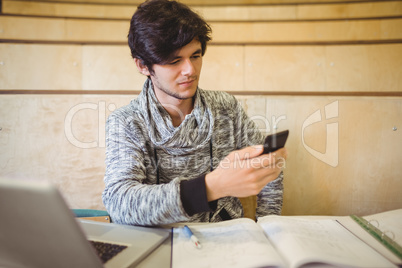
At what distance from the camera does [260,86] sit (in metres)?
1.44

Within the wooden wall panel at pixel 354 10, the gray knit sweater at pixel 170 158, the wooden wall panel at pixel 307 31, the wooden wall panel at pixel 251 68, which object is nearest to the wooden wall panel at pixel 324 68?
the wooden wall panel at pixel 251 68

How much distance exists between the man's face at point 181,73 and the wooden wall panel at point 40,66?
954 mm

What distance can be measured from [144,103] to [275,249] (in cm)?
41

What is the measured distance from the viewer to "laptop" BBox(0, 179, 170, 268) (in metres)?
0.24

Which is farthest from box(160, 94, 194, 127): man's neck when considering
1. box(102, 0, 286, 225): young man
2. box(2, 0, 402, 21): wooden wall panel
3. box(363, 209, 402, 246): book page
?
box(2, 0, 402, 21): wooden wall panel

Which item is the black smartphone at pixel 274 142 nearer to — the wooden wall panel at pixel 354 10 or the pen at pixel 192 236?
the pen at pixel 192 236

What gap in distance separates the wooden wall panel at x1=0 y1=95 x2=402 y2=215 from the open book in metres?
0.33

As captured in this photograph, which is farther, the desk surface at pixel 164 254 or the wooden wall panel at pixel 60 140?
the wooden wall panel at pixel 60 140

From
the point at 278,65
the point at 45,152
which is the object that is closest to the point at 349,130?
the point at 278,65

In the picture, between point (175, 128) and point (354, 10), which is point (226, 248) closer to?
point (175, 128)

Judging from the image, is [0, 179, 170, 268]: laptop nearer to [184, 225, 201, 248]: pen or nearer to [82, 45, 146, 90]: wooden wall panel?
[184, 225, 201, 248]: pen

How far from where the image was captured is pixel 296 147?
2.65 ft

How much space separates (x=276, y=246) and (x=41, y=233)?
292 mm

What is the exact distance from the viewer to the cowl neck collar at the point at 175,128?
61 cm
